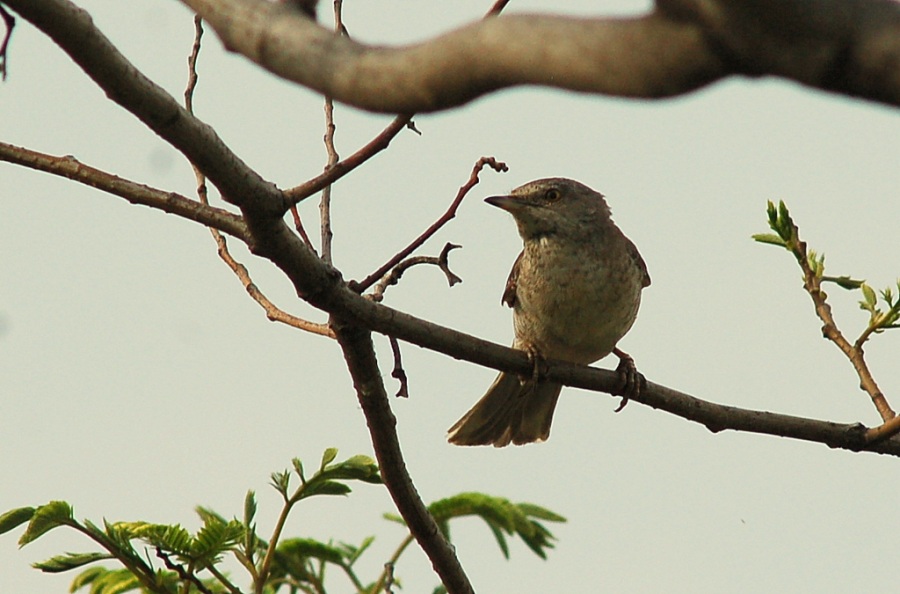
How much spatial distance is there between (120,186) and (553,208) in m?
4.00

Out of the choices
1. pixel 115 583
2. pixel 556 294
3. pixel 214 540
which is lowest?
pixel 214 540

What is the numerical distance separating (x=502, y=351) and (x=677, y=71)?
268cm

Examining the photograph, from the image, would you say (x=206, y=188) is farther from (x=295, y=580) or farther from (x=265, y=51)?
(x=265, y=51)

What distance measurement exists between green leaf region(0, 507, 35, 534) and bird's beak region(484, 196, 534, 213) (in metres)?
3.74

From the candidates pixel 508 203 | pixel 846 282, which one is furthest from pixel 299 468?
pixel 508 203

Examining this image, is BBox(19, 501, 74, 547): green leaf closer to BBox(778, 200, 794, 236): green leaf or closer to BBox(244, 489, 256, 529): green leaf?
BBox(244, 489, 256, 529): green leaf

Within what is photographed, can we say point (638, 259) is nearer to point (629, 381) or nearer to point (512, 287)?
point (512, 287)

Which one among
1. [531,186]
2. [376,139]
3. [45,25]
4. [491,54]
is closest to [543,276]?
[531,186]

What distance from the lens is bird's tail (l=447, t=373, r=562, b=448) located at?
23.8 ft

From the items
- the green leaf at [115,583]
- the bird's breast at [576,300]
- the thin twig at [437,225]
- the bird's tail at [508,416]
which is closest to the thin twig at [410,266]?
the thin twig at [437,225]

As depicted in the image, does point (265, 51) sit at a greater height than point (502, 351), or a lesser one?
lesser

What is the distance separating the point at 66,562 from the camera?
156 inches

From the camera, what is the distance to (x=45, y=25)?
2230mm

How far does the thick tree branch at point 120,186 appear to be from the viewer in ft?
11.0
